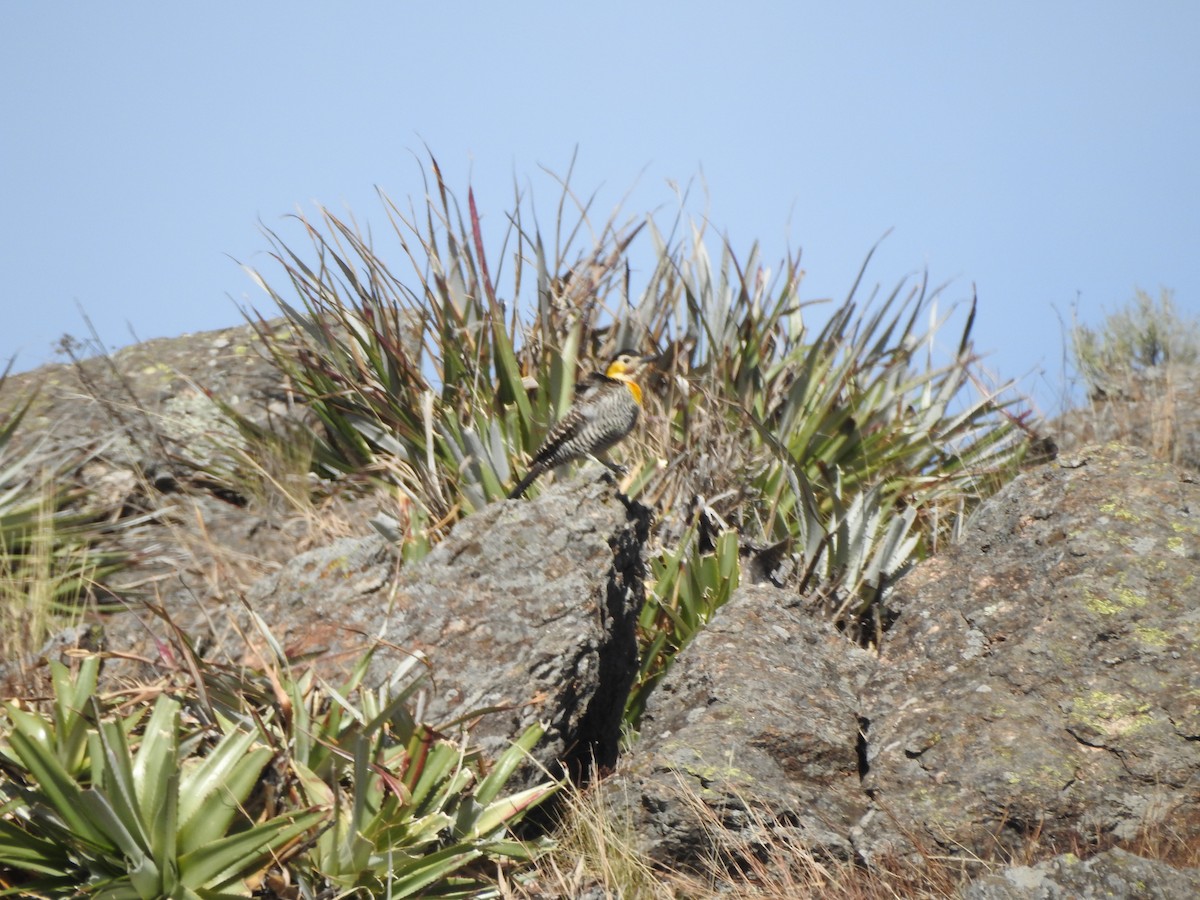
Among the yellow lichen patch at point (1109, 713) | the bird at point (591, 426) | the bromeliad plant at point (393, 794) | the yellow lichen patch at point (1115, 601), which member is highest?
the bird at point (591, 426)

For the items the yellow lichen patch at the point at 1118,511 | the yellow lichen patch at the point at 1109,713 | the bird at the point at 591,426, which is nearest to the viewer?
the yellow lichen patch at the point at 1109,713

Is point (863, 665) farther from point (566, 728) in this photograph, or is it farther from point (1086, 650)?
point (566, 728)

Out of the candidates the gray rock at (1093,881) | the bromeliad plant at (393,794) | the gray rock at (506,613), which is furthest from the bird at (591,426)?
the gray rock at (1093,881)

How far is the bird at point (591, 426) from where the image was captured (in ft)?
20.3

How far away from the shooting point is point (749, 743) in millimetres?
4551

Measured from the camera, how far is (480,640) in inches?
186

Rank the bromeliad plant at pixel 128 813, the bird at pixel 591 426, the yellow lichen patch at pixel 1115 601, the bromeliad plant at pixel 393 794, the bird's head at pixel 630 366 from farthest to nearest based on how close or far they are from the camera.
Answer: the bird's head at pixel 630 366, the bird at pixel 591 426, the yellow lichen patch at pixel 1115 601, the bromeliad plant at pixel 393 794, the bromeliad plant at pixel 128 813

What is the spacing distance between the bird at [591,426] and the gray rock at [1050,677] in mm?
1702

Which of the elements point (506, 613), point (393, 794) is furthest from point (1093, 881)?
point (506, 613)

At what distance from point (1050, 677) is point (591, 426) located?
2.56 m

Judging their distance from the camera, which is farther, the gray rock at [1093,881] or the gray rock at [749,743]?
the gray rock at [749,743]

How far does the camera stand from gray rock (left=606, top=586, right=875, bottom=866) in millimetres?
4281

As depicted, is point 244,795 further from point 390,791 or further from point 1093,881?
point 1093,881

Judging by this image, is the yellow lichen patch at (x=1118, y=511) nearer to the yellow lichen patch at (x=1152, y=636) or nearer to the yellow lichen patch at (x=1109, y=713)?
the yellow lichen patch at (x=1152, y=636)
